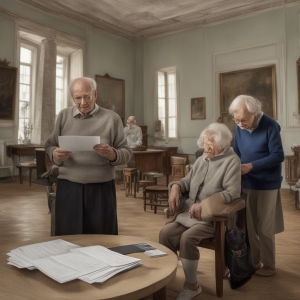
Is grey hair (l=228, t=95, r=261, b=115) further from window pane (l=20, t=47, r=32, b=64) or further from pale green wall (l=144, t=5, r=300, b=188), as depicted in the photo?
window pane (l=20, t=47, r=32, b=64)

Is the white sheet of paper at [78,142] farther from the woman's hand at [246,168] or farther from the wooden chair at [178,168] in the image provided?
the wooden chair at [178,168]

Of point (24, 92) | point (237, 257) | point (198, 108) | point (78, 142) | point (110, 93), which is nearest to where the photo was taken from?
point (78, 142)

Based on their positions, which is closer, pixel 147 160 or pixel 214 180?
Answer: pixel 214 180

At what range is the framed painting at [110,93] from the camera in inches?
493

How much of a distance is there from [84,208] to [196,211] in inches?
35.8

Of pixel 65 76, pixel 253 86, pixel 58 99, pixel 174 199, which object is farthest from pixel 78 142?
pixel 65 76

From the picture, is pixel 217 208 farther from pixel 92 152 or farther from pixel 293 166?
pixel 293 166

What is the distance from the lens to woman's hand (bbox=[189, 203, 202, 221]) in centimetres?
283

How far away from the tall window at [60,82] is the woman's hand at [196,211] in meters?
10.2

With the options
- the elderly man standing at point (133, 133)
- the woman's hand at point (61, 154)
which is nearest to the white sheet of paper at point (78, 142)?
the woman's hand at point (61, 154)

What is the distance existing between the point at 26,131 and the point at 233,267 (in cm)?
927

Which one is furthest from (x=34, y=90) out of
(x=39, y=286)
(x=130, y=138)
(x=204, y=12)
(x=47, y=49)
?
(x=39, y=286)

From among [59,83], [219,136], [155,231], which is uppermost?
[59,83]

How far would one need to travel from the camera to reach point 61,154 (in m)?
2.51
